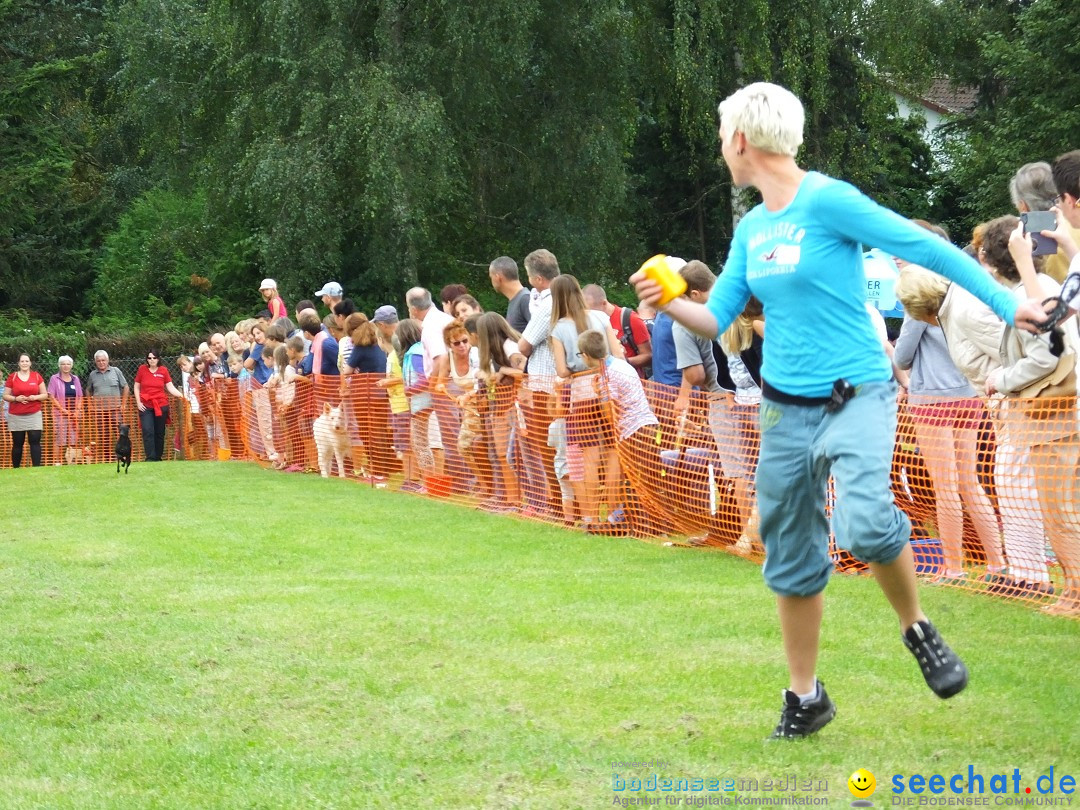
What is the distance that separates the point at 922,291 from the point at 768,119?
388 cm

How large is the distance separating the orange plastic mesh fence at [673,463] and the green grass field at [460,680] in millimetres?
401

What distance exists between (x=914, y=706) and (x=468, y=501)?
824 cm

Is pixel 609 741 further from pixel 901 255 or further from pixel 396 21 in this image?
pixel 396 21

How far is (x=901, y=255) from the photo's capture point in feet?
14.2

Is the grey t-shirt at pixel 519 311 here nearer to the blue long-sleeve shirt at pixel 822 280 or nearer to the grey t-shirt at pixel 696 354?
the grey t-shirt at pixel 696 354

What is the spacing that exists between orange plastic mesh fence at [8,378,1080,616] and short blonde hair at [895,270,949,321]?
567 millimetres

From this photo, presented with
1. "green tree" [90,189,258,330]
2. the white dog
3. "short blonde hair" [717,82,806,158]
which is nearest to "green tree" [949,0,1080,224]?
"green tree" [90,189,258,330]

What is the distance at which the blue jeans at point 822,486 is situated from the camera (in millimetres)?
4316

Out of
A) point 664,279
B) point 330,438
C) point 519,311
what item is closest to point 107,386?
point 330,438

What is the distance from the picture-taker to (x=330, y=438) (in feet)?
54.1

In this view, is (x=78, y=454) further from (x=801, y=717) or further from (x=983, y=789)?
(x=983, y=789)

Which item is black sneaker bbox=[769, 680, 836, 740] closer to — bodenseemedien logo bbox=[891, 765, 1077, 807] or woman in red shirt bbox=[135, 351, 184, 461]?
bodenseemedien logo bbox=[891, 765, 1077, 807]

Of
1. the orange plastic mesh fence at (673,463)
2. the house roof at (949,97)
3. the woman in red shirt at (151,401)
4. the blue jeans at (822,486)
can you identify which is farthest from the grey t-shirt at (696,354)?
the house roof at (949,97)

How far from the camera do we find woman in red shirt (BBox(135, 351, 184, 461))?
2297cm
